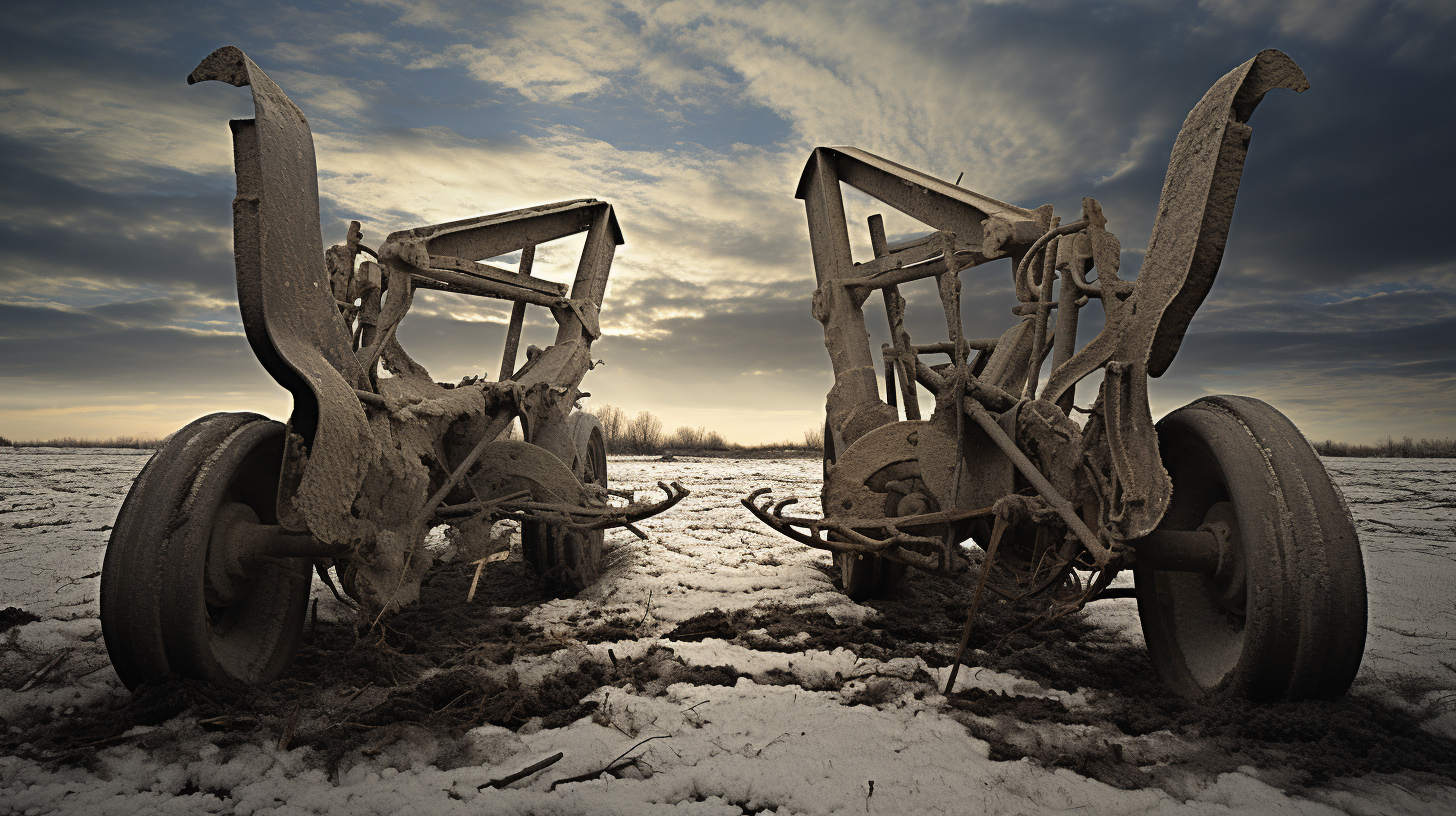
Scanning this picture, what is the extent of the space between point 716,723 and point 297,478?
4.89ft

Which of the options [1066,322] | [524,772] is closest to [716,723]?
[524,772]

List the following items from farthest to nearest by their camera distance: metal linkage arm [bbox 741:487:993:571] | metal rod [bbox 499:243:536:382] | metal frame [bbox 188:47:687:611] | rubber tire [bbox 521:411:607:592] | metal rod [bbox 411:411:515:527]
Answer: metal rod [bbox 499:243:536:382] → rubber tire [bbox 521:411:607:592] → metal rod [bbox 411:411:515:527] → metal linkage arm [bbox 741:487:993:571] → metal frame [bbox 188:47:687:611]

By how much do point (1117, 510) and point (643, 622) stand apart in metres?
1.95

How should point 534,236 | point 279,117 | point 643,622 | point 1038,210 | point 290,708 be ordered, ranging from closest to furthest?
point 290,708
point 279,117
point 643,622
point 1038,210
point 534,236

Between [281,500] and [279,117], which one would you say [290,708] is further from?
[279,117]

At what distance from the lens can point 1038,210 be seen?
10.5 ft

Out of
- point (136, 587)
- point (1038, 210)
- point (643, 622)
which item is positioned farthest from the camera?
point (1038, 210)

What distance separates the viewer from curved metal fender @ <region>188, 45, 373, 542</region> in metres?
2.00

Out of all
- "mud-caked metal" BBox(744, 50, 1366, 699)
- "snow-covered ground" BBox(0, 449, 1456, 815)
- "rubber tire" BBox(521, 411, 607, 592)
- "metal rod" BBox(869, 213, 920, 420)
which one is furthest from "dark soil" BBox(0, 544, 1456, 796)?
"metal rod" BBox(869, 213, 920, 420)

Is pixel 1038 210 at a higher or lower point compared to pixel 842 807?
higher

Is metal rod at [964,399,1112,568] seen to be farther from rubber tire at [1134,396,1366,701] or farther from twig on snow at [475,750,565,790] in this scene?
twig on snow at [475,750,565,790]

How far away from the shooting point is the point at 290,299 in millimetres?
2154

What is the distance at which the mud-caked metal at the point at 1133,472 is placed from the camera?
1.75m

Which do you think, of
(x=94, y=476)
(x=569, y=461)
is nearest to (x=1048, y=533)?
(x=569, y=461)
